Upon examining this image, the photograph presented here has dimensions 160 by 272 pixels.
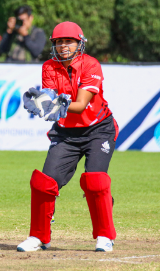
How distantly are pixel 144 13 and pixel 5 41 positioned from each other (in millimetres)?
11841

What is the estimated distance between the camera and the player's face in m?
4.47

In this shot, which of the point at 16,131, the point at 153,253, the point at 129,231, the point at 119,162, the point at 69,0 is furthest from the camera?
the point at 69,0

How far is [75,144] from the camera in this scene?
455cm

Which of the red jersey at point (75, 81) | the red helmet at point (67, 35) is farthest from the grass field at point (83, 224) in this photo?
the red helmet at point (67, 35)

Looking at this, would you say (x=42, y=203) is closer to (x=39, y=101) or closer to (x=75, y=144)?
(x=75, y=144)

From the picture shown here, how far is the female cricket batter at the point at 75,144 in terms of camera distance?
14.3 feet

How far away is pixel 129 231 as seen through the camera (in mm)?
5191

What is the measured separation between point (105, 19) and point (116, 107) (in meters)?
13.6

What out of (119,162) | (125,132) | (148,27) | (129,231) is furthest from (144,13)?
(129,231)

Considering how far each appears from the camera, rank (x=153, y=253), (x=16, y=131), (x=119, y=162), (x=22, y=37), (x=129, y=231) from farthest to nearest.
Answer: (x=22, y=37) < (x=16, y=131) < (x=119, y=162) < (x=129, y=231) < (x=153, y=253)

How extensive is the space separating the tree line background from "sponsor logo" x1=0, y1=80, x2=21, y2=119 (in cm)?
1118

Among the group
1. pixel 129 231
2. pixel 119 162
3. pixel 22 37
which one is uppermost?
pixel 22 37

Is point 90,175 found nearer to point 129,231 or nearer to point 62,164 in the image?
point 62,164

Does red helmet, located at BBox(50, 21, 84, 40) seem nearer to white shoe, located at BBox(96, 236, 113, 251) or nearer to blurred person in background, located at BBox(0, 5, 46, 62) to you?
white shoe, located at BBox(96, 236, 113, 251)
